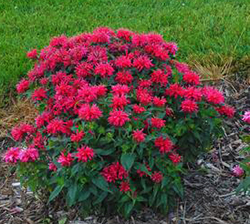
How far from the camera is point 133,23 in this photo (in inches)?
219

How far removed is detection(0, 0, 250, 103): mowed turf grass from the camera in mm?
4559

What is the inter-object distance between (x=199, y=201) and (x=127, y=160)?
2.73 feet

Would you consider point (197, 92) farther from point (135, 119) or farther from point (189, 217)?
point (189, 217)

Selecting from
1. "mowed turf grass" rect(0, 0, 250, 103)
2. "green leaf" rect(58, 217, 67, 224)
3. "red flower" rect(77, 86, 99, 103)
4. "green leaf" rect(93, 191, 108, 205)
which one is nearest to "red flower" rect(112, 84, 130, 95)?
"red flower" rect(77, 86, 99, 103)

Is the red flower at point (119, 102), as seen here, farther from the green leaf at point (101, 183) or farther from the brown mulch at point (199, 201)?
the brown mulch at point (199, 201)

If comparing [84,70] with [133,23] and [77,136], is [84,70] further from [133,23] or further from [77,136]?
[133,23]

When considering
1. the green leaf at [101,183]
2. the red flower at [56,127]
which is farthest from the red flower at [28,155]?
the green leaf at [101,183]

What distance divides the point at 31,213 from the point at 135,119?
1.01 m

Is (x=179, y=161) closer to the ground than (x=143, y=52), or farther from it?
closer to the ground

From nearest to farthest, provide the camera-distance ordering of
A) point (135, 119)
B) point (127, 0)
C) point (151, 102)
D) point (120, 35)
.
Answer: point (135, 119) < point (151, 102) < point (120, 35) < point (127, 0)

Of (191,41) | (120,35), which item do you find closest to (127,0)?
(191,41)

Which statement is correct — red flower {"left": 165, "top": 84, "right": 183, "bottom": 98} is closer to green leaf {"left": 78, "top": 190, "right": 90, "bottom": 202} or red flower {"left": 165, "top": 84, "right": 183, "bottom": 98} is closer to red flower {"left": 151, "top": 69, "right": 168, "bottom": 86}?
red flower {"left": 151, "top": 69, "right": 168, "bottom": 86}

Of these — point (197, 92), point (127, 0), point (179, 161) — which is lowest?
point (127, 0)

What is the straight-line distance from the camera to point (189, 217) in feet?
9.50
